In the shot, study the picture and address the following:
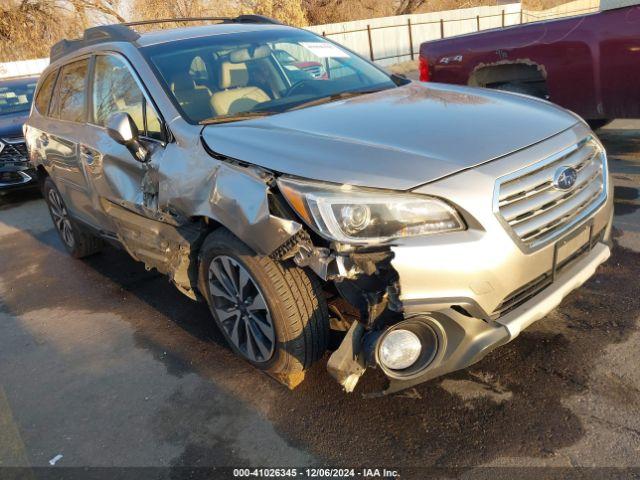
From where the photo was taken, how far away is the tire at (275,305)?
260 centimetres

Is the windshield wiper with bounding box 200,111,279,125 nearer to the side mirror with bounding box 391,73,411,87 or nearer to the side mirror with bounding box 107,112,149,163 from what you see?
the side mirror with bounding box 107,112,149,163

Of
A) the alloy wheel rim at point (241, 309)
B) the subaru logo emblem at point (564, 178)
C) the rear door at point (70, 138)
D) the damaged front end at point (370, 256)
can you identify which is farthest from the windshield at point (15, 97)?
the subaru logo emblem at point (564, 178)

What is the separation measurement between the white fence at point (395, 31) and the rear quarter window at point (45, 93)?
51.2 feet

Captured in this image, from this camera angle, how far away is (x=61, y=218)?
212 inches

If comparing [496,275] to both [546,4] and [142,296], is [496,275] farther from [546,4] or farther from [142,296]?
[546,4]

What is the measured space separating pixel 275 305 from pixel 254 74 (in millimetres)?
1723

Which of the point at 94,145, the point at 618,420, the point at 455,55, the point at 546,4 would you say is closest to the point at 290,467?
the point at 618,420

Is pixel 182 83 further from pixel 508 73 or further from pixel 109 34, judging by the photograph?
pixel 508 73

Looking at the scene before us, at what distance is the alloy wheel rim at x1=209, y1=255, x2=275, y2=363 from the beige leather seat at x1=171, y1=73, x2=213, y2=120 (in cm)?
87

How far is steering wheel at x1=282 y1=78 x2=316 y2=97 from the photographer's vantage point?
3.53m

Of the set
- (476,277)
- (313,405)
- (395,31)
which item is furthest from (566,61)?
(395,31)

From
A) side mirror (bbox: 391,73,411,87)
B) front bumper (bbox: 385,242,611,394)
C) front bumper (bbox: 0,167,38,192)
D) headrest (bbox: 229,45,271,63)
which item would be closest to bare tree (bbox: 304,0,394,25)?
front bumper (bbox: 0,167,38,192)

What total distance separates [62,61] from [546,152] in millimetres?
3984

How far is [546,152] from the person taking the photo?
2521 mm
